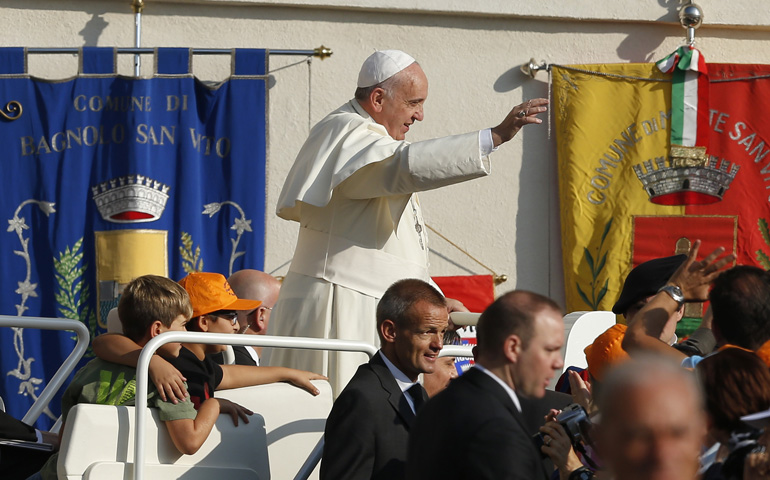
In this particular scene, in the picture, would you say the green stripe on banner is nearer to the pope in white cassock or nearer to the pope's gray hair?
the pope in white cassock

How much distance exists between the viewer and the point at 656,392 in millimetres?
1859

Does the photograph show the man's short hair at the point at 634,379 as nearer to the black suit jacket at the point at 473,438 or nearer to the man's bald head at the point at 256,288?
the black suit jacket at the point at 473,438

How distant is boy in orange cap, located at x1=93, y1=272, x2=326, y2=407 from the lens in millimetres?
4145

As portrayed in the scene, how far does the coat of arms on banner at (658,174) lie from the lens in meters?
8.13

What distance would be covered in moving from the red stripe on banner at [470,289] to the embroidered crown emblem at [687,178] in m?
1.33

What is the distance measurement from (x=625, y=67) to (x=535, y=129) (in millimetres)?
777

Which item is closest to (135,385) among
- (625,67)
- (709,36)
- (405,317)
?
(405,317)

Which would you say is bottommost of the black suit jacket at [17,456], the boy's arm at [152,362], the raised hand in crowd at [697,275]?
the black suit jacket at [17,456]

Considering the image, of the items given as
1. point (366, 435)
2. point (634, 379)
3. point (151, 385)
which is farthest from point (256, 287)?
point (634, 379)

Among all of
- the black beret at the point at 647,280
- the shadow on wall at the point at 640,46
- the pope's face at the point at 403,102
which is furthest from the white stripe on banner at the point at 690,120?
the black beret at the point at 647,280

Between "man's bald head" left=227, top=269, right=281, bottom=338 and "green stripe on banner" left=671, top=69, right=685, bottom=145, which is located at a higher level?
"green stripe on banner" left=671, top=69, right=685, bottom=145

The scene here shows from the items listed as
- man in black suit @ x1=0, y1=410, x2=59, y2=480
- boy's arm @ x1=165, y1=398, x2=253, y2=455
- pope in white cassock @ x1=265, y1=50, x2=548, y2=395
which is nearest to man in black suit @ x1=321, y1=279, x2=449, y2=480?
boy's arm @ x1=165, y1=398, x2=253, y2=455

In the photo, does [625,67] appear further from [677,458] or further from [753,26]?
[677,458]

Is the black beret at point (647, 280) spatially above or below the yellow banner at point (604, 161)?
below
